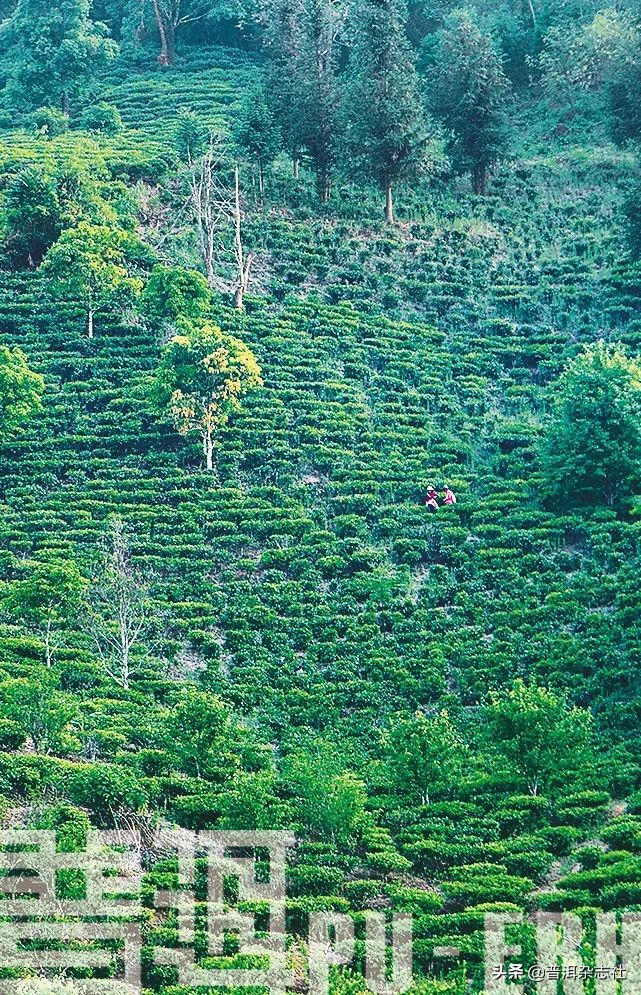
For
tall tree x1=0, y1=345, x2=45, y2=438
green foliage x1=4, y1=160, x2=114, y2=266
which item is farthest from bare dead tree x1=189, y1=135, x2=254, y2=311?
tall tree x1=0, y1=345, x2=45, y2=438

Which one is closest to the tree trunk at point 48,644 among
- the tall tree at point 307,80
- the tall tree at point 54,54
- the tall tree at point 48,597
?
the tall tree at point 48,597

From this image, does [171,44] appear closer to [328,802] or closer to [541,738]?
[541,738]

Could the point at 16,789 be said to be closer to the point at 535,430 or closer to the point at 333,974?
the point at 333,974

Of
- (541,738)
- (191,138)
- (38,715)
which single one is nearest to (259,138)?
(191,138)

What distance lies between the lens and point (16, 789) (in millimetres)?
33500

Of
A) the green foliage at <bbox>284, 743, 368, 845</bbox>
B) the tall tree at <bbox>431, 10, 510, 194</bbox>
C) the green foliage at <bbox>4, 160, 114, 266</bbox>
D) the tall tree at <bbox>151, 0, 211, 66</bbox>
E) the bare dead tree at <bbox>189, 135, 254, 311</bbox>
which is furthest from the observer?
the tall tree at <bbox>151, 0, 211, 66</bbox>

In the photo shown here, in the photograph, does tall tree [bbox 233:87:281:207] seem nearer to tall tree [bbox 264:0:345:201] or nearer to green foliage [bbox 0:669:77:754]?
tall tree [bbox 264:0:345:201]

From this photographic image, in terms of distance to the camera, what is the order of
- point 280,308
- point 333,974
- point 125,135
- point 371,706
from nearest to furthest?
1. point 333,974
2. point 371,706
3. point 280,308
4. point 125,135

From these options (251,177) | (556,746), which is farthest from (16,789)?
(251,177)

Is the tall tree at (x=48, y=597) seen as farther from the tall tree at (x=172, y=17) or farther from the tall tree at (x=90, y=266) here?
the tall tree at (x=172, y=17)

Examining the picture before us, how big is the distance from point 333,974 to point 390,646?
15.0 meters

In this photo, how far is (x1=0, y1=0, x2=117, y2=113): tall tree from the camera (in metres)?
75.6

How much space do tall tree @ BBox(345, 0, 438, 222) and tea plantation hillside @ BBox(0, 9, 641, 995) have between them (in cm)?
227

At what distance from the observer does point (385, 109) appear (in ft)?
201
